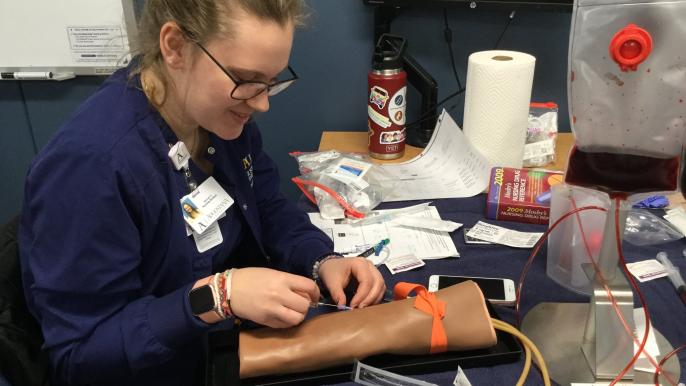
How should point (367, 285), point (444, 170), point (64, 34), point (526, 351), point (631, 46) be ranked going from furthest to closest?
point (64, 34), point (444, 170), point (367, 285), point (526, 351), point (631, 46)

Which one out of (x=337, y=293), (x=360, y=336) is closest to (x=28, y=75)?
(x=337, y=293)

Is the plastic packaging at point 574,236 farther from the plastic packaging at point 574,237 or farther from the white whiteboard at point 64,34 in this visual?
the white whiteboard at point 64,34

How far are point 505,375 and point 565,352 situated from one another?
12cm

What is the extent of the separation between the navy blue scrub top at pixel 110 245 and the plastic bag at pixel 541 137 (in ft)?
3.07

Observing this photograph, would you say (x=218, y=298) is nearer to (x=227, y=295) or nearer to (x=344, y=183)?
(x=227, y=295)

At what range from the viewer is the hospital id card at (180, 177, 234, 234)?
951 mm

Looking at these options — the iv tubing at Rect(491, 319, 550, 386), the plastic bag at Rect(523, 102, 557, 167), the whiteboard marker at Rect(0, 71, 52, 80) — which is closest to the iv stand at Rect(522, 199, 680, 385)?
the iv tubing at Rect(491, 319, 550, 386)

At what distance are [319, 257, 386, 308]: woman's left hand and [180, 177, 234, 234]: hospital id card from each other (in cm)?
22

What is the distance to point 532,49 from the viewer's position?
170 centimetres

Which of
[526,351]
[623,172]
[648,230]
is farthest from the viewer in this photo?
[648,230]

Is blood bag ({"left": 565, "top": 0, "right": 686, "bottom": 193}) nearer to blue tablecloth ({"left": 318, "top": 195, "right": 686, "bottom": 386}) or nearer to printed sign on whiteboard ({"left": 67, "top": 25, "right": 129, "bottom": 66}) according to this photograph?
blue tablecloth ({"left": 318, "top": 195, "right": 686, "bottom": 386})

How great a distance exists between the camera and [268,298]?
82 centimetres

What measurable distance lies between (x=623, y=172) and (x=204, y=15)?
1.99 feet

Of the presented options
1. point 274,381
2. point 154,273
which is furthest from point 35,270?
point 274,381
